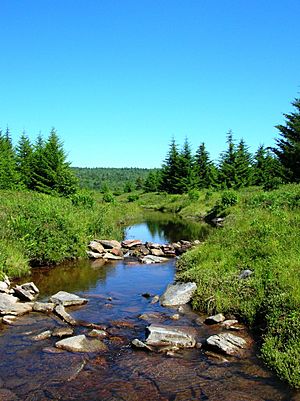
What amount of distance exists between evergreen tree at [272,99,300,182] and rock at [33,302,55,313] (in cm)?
4256

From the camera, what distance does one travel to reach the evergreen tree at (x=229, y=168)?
2514 inches

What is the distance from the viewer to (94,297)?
43.7ft

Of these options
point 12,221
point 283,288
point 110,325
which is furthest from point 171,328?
point 12,221

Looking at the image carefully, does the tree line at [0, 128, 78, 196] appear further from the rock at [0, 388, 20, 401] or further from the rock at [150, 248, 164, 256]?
the rock at [0, 388, 20, 401]

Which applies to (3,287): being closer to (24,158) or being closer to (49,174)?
(49,174)

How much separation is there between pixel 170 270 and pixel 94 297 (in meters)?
4.89

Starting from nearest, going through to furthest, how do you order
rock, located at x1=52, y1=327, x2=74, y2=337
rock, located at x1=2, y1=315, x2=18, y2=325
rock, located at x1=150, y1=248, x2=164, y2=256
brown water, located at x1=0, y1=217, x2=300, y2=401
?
brown water, located at x1=0, y1=217, x2=300, y2=401
rock, located at x1=52, y1=327, x2=74, y2=337
rock, located at x1=2, y1=315, x2=18, y2=325
rock, located at x1=150, y1=248, x2=164, y2=256

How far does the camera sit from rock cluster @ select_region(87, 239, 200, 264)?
19.4 meters

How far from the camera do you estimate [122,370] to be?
26.5ft

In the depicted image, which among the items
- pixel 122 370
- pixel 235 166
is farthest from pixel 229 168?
pixel 122 370

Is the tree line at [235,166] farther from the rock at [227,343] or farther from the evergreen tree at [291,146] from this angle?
the rock at [227,343]

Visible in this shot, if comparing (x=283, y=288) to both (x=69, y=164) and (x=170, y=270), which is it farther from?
(x=69, y=164)

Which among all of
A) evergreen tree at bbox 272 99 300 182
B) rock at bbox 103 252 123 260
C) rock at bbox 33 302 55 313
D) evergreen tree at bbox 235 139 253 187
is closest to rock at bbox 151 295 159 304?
rock at bbox 33 302 55 313

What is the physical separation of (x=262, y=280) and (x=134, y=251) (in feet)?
35.6
